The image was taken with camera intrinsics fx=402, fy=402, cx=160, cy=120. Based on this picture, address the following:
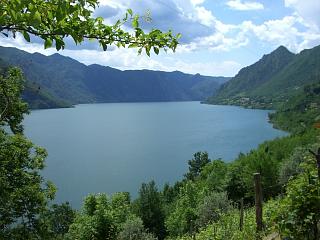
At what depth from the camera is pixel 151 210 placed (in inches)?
2697

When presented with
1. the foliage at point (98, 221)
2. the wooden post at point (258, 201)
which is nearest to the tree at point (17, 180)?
the wooden post at point (258, 201)

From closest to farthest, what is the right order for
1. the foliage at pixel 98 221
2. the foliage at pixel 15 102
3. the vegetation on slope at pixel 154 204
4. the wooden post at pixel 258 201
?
the vegetation on slope at pixel 154 204
the wooden post at pixel 258 201
the foliage at pixel 15 102
the foliage at pixel 98 221

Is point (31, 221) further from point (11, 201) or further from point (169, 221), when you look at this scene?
point (169, 221)

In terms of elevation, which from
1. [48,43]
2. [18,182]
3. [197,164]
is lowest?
[197,164]

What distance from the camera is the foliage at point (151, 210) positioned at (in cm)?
6781

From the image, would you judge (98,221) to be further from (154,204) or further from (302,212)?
(302,212)

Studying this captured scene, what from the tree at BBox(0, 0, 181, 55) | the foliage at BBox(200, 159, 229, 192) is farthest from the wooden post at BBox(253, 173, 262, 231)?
the foliage at BBox(200, 159, 229, 192)

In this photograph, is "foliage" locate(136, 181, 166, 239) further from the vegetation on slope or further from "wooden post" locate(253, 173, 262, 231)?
"wooden post" locate(253, 173, 262, 231)

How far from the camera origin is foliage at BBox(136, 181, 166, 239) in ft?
222

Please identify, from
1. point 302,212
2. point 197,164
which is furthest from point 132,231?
point 197,164

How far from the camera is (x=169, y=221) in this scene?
205 feet

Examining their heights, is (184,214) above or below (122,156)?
above

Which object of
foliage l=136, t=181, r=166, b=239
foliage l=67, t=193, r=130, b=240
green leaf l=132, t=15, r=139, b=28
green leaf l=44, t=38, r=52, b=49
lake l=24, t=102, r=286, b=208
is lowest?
lake l=24, t=102, r=286, b=208

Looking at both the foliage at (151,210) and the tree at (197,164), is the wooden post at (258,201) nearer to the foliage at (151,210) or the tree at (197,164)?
the foliage at (151,210)
